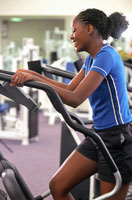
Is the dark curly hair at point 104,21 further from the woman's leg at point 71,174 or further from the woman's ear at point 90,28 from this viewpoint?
the woman's leg at point 71,174

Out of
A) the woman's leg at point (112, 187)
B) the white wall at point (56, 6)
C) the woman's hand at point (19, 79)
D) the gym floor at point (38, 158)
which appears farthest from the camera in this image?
the white wall at point (56, 6)

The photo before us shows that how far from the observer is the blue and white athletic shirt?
1656 mm

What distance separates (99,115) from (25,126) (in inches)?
134

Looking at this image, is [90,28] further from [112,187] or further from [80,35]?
[112,187]

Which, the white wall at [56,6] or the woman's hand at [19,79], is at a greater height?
the white wall at [56,6]

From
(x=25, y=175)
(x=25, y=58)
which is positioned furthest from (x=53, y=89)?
(x=25, y=58)

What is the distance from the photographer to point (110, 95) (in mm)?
1700

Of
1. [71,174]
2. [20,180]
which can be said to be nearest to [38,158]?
[20,180]

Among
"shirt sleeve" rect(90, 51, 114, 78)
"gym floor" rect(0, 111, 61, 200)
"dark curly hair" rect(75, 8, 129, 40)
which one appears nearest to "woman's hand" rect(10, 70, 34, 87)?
"shirt sleeve" rect(90, 51, 114, 78)

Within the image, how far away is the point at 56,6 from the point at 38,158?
1979mm

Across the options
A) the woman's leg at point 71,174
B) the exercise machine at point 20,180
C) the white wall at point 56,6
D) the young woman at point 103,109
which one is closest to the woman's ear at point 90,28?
the young woman at point 103,109

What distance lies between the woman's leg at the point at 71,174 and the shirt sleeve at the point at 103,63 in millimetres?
446

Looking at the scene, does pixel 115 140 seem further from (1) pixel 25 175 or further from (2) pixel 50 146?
(2) pixel 50 146

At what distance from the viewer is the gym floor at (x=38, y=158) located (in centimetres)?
358
